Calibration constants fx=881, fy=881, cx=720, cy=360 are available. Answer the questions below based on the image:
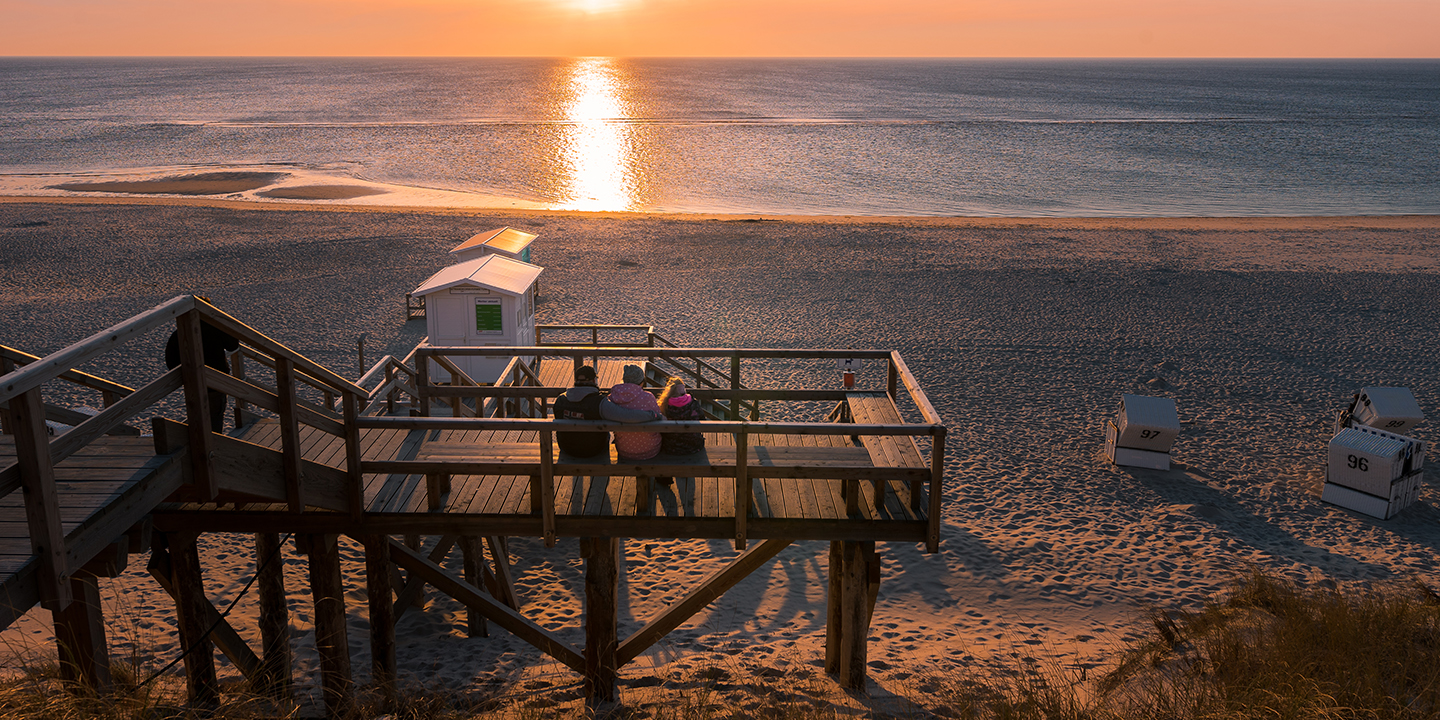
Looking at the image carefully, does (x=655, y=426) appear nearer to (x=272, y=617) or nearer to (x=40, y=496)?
(x=40, y=496)

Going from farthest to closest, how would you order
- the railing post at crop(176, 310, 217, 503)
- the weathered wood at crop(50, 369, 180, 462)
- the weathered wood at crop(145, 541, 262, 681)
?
the weathered wood at crop(145, 541, 262, 681) < the railing post at crop(176, 310, 217, 503) < the weathered wood at crop(50, 369, 180, 462)

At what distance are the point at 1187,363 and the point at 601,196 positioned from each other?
36963 millimetres

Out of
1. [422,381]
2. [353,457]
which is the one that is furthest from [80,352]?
[422,381]

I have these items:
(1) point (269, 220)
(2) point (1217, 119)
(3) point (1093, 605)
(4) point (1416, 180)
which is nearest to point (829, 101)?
(2) point (1217, 119)

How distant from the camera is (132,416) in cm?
524

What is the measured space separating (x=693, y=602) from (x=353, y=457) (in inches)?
127

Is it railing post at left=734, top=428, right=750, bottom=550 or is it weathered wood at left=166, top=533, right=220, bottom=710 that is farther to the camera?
weathered wood at left=166, top=533, right=220, bottom=710

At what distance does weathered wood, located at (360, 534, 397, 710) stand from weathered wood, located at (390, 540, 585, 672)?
0.18 metres

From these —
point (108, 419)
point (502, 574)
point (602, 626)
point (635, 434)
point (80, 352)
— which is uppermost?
point (80, 352)

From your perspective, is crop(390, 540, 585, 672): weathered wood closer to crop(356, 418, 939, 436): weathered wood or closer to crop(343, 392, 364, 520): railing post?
crop(343, 392, 364, 520): railing post

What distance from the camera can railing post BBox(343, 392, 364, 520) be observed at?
22.1ft

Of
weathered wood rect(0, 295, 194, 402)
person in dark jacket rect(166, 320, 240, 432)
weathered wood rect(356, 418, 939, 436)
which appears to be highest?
weathered wood rect(0, 295, 194, 402)

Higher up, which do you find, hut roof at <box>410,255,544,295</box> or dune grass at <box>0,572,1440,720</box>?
hut roof at <box>410,255,544,295</box>

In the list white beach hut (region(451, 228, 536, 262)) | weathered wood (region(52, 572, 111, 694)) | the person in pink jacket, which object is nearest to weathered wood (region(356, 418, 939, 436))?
the person in pink jacket
